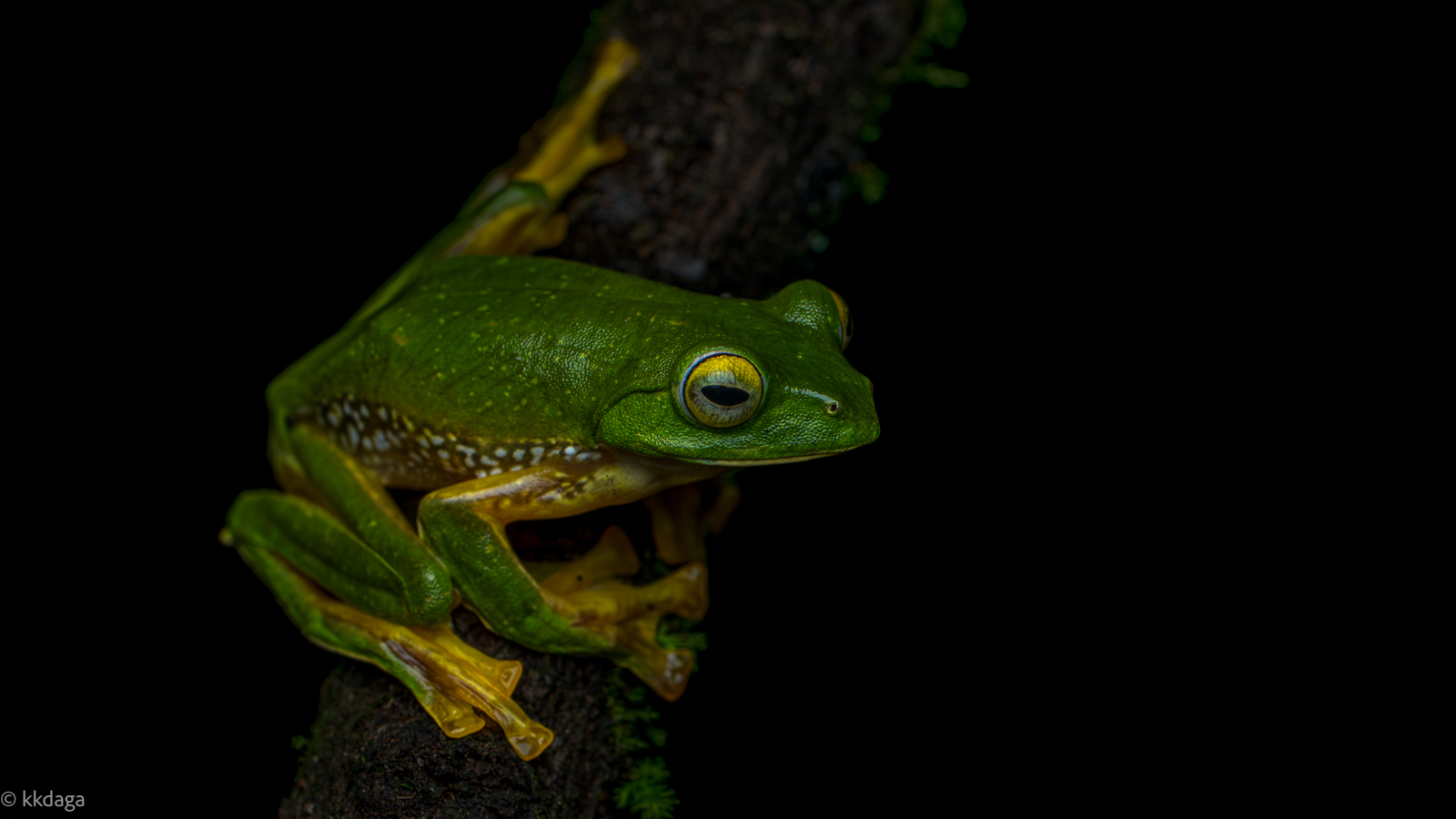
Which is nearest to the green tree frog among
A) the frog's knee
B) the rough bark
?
the frog's knee

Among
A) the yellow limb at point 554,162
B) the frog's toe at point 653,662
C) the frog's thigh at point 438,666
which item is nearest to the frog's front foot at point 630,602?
the frog's toe at point 653,662

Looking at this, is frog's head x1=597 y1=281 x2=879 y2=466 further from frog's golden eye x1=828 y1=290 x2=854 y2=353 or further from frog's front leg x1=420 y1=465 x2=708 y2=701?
frog's front leg x1=420 y1=465 x2=708 y2=701

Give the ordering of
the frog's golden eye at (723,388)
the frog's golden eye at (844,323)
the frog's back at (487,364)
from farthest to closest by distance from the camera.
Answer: the frog's golden eye at (844,323) < the frog's back at (487,364) < the frog's golden eye at (723,388)

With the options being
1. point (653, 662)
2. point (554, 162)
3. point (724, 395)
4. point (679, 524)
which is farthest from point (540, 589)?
point (554, 162)

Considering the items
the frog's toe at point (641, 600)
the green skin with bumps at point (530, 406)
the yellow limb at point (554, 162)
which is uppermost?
the yellow limb at point (554, 162)

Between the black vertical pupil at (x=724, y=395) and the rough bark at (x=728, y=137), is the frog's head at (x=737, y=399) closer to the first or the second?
the black vertical pupil at (x=724, y=395)

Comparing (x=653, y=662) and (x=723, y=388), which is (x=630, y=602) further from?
(x=723, y=388)

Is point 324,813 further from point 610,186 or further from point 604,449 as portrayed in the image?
point 610,186
